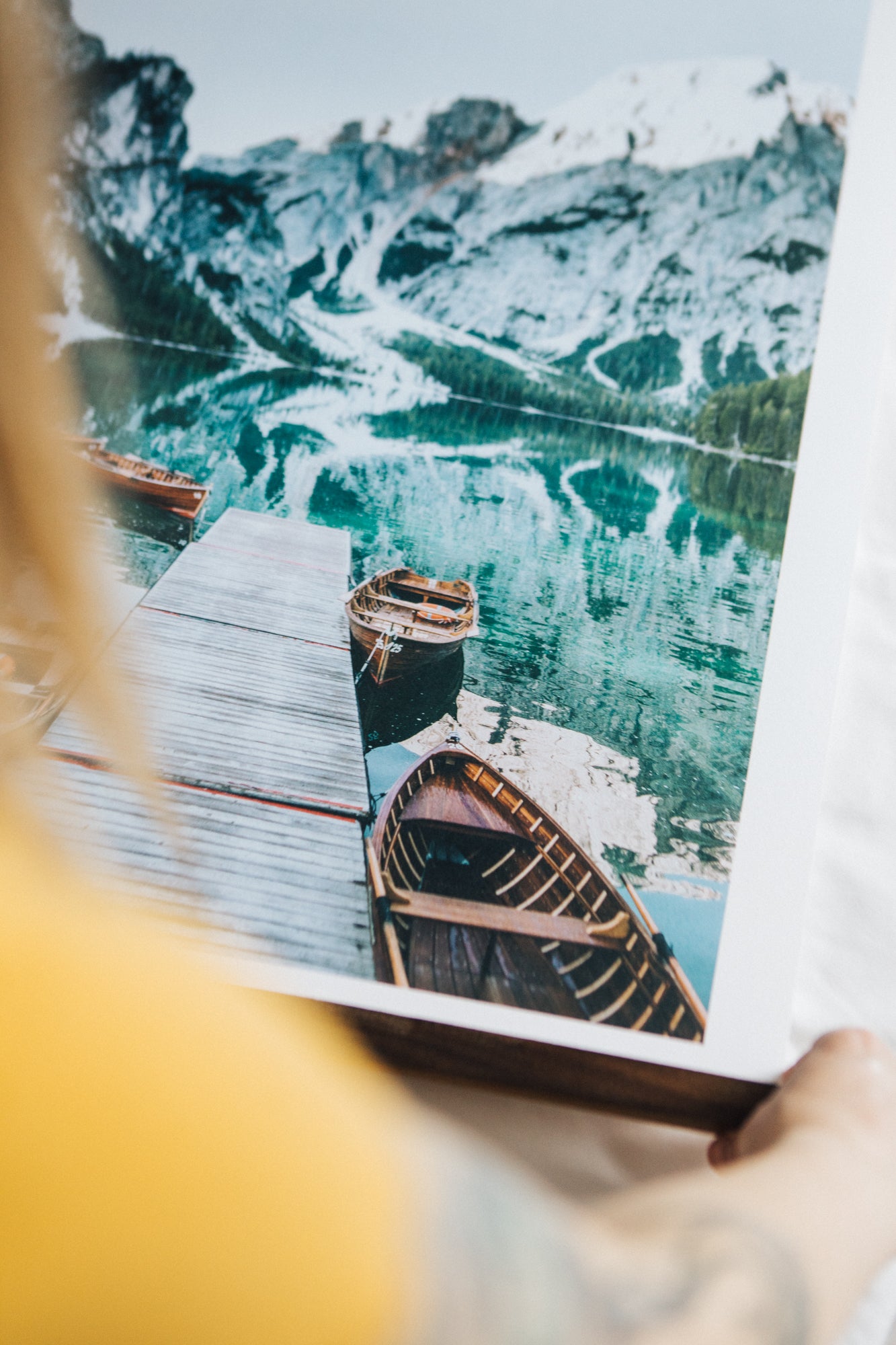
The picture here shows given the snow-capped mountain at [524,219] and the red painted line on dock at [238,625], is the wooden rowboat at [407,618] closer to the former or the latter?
the red painted line on dock at [238,625]

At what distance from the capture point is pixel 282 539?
2.09ft

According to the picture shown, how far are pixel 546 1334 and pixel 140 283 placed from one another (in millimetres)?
701

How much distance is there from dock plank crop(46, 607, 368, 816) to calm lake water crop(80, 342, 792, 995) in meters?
0.07

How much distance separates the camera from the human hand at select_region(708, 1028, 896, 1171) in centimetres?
50

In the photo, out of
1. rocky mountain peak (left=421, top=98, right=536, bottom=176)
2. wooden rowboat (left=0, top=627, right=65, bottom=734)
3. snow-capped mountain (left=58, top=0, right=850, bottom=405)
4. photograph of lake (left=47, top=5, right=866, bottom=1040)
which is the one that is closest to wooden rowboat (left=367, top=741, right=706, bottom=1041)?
photograph of lake (left=47, top=5, right=866, bottom=1040)

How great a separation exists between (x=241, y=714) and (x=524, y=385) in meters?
0.36

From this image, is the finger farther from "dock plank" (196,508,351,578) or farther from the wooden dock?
"dock plank" (196,508,351,578)

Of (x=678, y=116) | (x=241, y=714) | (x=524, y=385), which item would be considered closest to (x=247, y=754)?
(x=241, y=714)

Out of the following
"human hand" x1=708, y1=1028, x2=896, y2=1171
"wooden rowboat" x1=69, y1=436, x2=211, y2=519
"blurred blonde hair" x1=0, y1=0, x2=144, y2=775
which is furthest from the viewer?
"wooden rowboat" x1=69, y1=436, x2=211, y2=519

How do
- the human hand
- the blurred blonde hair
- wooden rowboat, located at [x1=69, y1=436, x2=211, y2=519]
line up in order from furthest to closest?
wooden rowboat, located at [x1=69, y1=436, x2=211, y2=519], the human hand, the blurred blonde hair

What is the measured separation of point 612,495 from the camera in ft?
2.12

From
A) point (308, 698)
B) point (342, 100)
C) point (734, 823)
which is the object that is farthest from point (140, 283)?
point (734, 823)

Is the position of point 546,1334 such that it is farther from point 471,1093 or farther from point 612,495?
point 612,495

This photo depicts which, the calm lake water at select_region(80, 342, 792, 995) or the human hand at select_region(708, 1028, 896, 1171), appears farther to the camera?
the calm lake water at select_region(80, 342, 792, 995)
